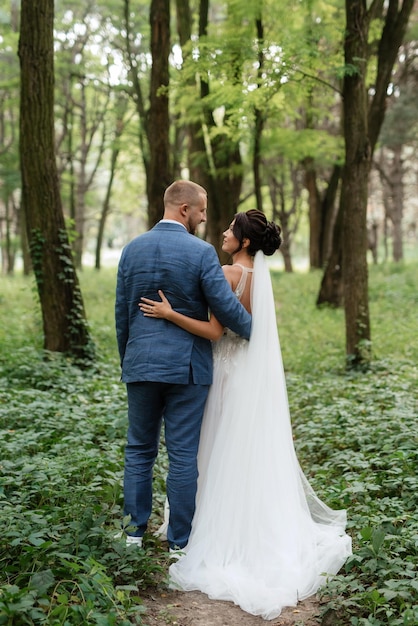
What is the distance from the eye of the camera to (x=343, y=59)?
9.72 m

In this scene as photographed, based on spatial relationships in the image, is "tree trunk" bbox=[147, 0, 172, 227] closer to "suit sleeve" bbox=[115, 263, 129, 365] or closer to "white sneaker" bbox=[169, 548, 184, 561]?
"suit sleeve" bbox=[115, 263, 129, 365]

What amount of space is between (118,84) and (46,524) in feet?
71.2

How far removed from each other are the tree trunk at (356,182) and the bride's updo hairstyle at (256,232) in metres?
5.04

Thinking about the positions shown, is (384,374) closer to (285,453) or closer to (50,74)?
(285,453)

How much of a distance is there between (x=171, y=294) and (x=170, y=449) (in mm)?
1008

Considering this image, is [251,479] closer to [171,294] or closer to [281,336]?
[171,294]

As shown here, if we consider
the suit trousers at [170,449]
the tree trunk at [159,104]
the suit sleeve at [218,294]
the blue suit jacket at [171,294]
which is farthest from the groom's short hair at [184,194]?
the tree trunk at [159,104]

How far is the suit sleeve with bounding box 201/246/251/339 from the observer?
405 centimetres

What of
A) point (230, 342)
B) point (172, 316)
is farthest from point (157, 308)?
point (230, 342)

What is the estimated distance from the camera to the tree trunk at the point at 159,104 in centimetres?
1136

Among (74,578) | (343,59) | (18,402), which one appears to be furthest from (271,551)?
(343,59)

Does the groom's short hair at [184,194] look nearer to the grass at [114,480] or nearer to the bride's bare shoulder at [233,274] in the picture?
the bride's bare shoulder at [233,274]

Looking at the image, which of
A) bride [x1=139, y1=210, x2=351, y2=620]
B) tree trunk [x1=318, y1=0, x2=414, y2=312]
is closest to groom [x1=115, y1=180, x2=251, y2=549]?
bride [x1=139, y1=210, x2=351, y2=620]

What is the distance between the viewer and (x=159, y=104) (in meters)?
11.6
